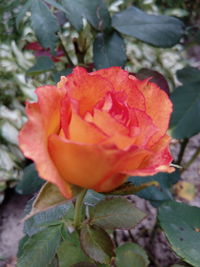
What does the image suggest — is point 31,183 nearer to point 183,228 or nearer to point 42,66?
point 42,66

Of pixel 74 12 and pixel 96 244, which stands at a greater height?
pixel 74 12


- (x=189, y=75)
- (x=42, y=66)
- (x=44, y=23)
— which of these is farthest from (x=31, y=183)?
(x=189, y=75)

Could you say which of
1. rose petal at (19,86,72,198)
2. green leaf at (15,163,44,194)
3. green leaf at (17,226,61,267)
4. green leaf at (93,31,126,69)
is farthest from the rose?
green leaf at (15,163,44,194)

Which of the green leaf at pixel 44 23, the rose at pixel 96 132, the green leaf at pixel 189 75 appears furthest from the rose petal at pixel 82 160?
the green leaf at pixel 189 75

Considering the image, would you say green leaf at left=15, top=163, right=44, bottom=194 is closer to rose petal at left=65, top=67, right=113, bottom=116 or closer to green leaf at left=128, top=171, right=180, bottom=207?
green leaf at left=128, top=171, right=180, bottom=207

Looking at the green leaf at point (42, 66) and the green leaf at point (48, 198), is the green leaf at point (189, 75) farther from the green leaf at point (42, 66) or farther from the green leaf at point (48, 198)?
the green leaf at point (48, 198)
